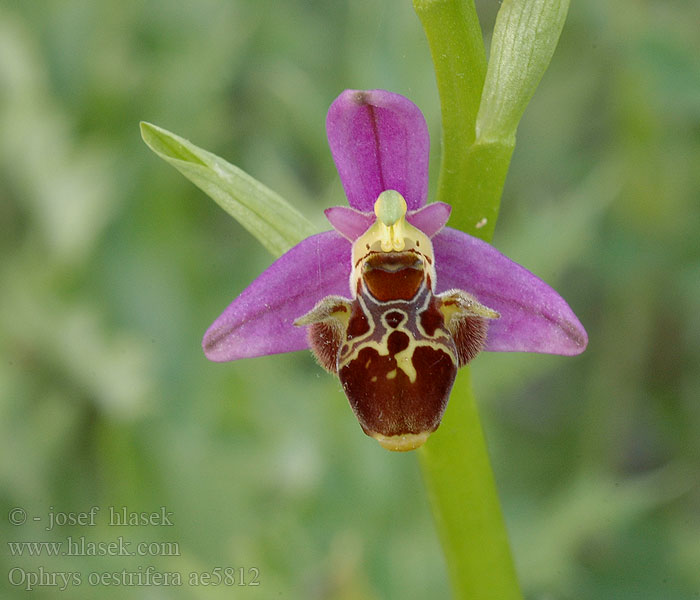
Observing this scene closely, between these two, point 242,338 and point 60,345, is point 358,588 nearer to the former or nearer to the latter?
point 242,338

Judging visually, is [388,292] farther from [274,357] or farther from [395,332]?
[274,357]

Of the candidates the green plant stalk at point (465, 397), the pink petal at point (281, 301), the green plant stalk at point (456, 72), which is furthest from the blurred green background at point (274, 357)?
the green plant stalk at point (456, 72)

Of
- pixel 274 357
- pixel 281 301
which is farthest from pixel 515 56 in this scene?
pixel 274 357

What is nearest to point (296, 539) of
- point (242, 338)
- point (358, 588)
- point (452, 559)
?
point (358, 588)

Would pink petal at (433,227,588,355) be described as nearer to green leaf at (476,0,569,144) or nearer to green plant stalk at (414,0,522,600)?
green plant stalk at (414,0,522,600)

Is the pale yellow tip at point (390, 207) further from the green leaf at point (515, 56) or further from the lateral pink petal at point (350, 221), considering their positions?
the green leaf at point (515, 56)

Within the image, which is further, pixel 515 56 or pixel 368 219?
pixel 368 219

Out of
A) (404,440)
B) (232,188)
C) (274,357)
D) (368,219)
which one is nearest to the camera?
(404,440)
